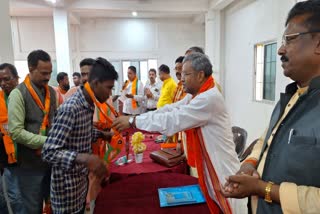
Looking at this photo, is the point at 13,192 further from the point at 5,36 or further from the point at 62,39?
the point at 62,39

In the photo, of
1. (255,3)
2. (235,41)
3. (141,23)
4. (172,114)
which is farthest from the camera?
(141,23)

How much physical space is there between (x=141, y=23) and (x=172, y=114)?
300 inches

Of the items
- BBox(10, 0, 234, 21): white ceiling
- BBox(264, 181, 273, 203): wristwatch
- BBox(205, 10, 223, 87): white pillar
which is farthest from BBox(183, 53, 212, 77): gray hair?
BBox(205, 10, 223, 87): white pillar

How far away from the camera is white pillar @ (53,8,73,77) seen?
6402mm

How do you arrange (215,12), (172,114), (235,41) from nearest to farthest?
1. (172,114)
2. (235,41)
3. (215,12)

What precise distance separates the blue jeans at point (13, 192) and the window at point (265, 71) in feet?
14.5

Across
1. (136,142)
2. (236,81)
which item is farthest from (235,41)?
(136,142)

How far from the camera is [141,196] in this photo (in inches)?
59.2

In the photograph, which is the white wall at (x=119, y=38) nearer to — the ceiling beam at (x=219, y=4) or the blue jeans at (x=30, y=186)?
the ceiling beam at (x=219, y=4)

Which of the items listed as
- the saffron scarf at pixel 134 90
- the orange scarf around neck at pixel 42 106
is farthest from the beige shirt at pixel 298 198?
the saffron scarf at pixel 134 90

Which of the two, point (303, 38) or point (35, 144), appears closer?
point (303, 38)

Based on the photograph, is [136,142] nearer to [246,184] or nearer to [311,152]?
[246,184]

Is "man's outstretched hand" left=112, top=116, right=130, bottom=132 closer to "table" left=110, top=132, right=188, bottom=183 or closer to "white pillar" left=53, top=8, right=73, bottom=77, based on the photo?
"table" left=110, top=132, right=188, bottom=183

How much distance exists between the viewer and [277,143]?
0.85m
